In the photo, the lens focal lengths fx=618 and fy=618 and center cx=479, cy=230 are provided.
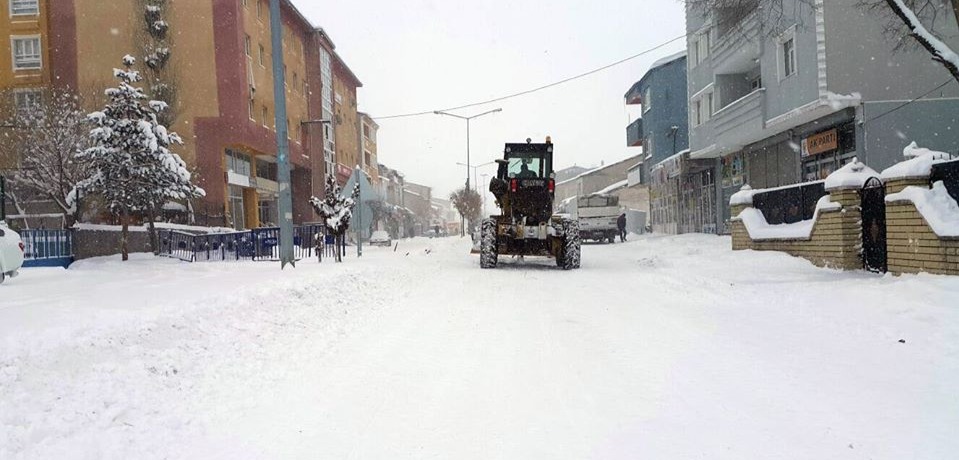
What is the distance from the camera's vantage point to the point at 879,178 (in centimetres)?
Result: 946

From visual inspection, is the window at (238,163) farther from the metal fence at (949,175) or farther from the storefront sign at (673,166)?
the metal fence at (949,175)

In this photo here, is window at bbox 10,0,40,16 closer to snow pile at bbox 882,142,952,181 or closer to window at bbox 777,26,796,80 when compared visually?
window at bbox 777,26,796,80

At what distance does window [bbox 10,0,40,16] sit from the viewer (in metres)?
30.9

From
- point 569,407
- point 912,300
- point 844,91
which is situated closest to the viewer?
point 569,407

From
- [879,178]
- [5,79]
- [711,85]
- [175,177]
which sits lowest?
[879,178]

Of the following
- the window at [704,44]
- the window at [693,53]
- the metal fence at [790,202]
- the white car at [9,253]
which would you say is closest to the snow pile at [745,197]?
the metal fence at [790,202]

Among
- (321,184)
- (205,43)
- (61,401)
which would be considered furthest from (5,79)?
(61,401)

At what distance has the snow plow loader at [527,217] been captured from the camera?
48.6ft

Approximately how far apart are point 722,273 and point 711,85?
57.6ft

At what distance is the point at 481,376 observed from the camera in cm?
457

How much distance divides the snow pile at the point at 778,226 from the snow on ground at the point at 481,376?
2.88m

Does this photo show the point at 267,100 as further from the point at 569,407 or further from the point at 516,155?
the point at 569,407

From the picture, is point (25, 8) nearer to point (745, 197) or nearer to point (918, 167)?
point (745, 197)

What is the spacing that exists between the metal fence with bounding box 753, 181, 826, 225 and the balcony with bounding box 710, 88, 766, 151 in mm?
7395
